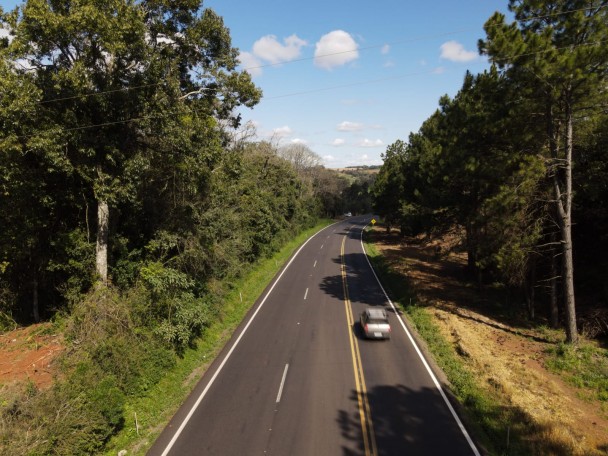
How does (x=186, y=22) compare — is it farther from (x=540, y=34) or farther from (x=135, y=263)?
(x=540, y=34)

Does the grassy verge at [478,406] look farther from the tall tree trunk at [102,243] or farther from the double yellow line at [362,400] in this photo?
the tall tree trunk at [102,243]

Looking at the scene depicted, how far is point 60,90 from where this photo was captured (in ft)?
42.0

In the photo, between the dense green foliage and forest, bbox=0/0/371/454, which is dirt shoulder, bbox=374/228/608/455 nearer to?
the dense green foliage

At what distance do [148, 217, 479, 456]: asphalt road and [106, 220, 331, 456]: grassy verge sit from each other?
17.9 inches

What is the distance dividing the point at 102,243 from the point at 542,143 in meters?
21.0

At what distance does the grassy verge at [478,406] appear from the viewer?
10633mm

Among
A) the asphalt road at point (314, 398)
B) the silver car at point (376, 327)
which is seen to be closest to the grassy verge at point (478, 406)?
the asphalt road at point (314, 398)

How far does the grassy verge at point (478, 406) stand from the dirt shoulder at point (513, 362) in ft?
1.09

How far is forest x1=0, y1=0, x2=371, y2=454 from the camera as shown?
11.6 meters

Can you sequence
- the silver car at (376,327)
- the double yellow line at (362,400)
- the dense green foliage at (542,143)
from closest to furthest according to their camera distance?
the double yellow line at (362,400)
the dense green foliage at (542,143)
the silver car at (376,327)

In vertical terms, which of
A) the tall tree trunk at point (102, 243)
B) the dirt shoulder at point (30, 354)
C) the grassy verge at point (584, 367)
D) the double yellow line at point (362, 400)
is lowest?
the grassy verge at point (584, 367)

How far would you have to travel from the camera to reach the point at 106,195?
1365cm

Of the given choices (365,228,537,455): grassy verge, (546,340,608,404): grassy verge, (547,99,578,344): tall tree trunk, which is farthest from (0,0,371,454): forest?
(546,340,608,404): grassy verge

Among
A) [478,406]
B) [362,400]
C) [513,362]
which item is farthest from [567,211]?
[362,400]
